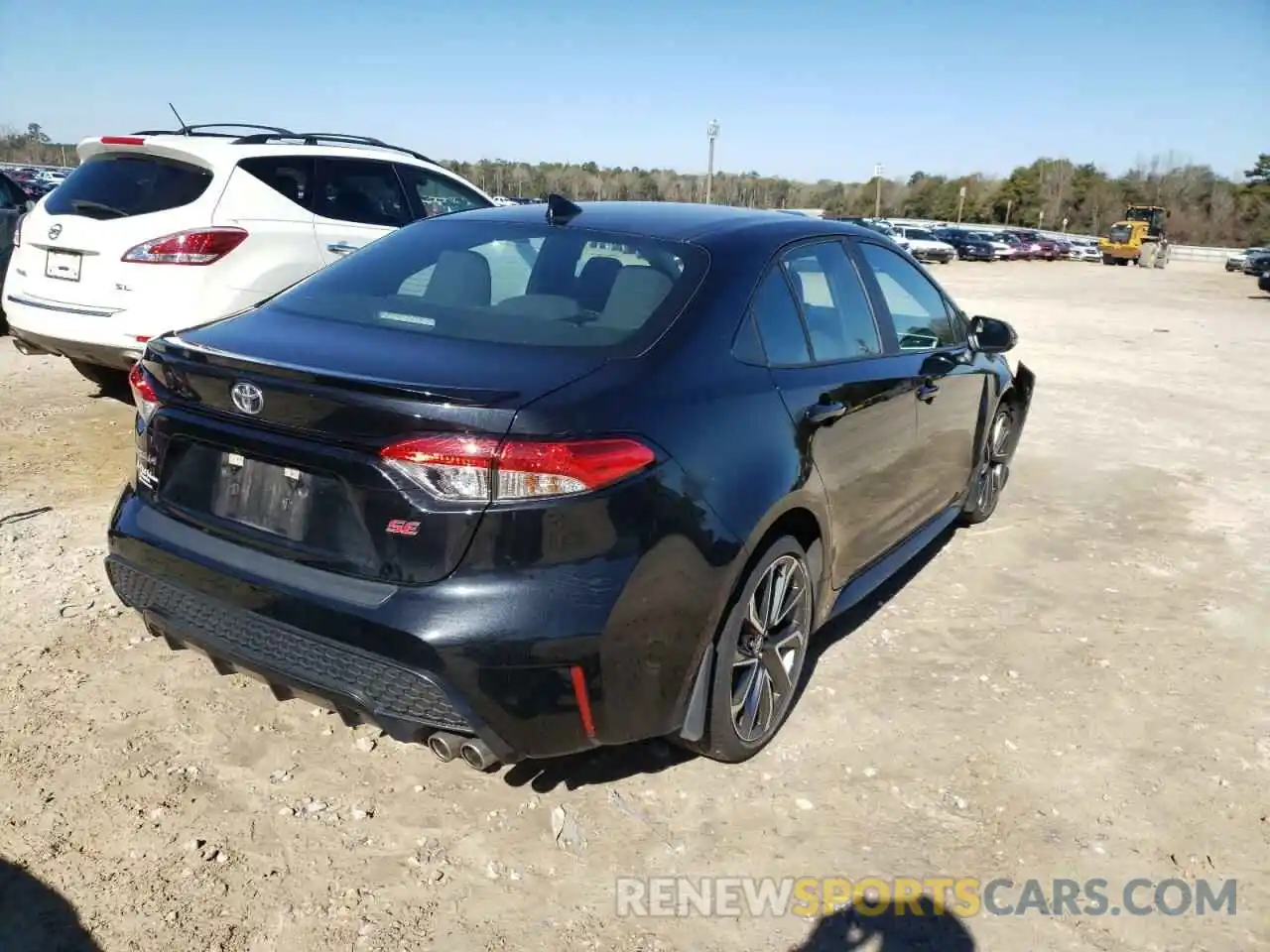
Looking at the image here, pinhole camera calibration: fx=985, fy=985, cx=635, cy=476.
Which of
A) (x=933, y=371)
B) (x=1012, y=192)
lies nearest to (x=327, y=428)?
(x=933, y=371)

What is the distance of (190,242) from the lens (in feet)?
17.9

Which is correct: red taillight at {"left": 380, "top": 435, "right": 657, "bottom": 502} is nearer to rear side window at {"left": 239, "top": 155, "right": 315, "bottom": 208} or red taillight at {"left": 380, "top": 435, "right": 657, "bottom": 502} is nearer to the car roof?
the car roof

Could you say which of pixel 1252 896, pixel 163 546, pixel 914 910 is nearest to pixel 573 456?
pixel 163 546

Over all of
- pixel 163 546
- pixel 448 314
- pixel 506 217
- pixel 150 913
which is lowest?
pixel 150 913

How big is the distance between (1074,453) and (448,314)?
584 centimetres

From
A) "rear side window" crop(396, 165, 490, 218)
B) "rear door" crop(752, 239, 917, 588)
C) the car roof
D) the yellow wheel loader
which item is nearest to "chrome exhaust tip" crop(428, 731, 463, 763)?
"rear door" crop(752, 239, 917, 588)

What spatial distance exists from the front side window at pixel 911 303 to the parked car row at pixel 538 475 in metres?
0.11

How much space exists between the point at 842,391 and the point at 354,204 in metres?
4.41

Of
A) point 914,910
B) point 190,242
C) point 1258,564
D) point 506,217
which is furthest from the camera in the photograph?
point 190,242

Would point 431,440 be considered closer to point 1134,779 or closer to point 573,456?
point 573,456

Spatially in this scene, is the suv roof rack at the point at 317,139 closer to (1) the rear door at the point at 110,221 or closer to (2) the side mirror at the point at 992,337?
(1) the rear door at the point at 110,221

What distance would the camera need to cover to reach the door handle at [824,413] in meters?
3.09

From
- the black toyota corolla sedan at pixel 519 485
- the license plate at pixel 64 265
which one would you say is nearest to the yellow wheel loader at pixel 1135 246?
the license plate at pixel 64 265

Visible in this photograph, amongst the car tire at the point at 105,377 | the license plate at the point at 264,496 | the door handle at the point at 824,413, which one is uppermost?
the door handle at the point at 824,413
